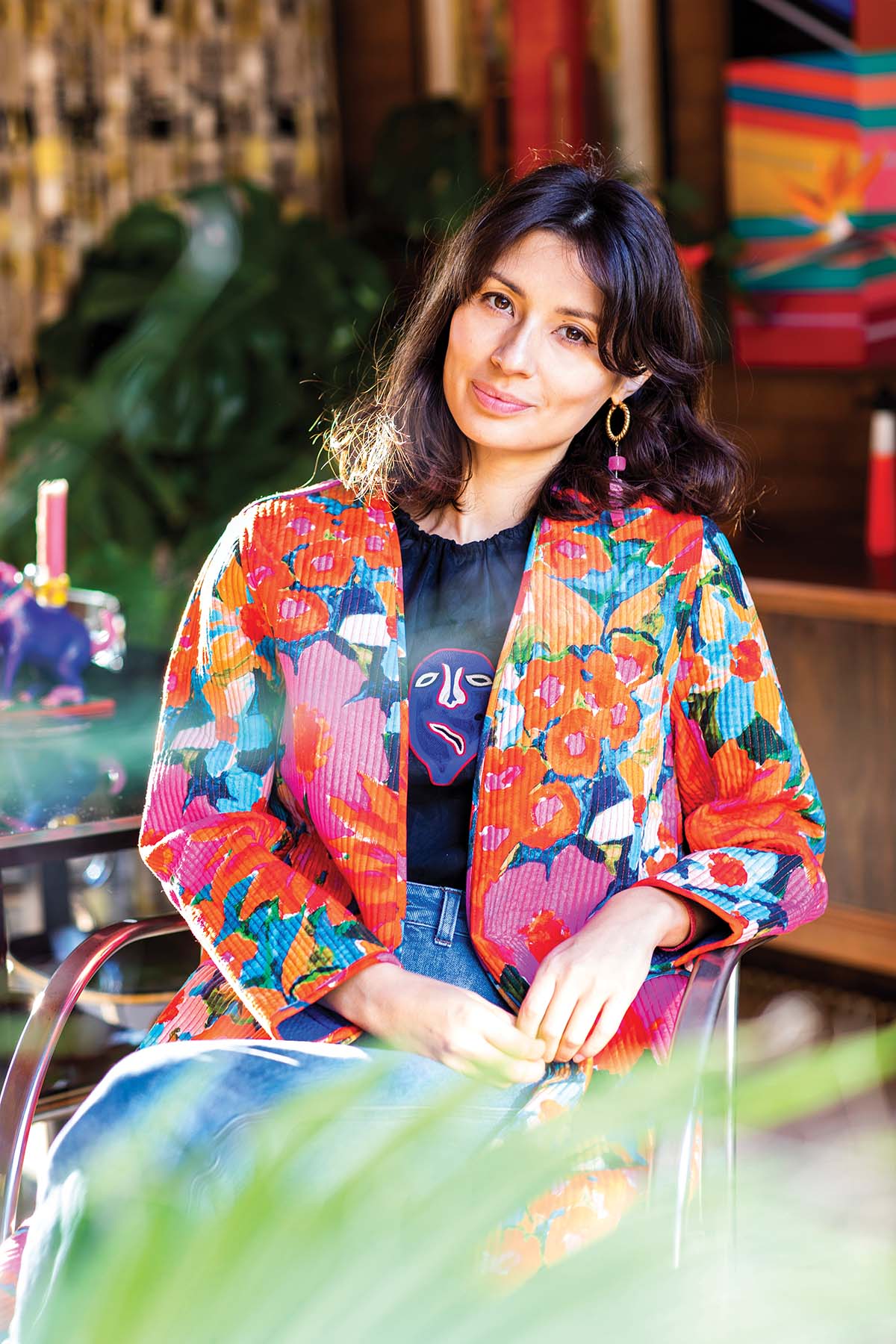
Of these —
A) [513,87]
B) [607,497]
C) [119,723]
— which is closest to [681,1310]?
[607,497]

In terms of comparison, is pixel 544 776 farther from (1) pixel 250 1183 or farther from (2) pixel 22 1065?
(1) pixel 250 1183

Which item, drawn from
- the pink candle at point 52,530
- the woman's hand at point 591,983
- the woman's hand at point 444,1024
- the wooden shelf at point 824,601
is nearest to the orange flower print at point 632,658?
the woman's hand at point 591,983

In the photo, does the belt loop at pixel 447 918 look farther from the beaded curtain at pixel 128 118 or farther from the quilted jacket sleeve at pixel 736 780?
the beaded curtain at pixel 128 118

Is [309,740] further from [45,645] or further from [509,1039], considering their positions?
[45,645]

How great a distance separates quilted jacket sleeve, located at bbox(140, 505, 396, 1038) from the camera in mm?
1242

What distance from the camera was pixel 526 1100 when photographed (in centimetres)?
121

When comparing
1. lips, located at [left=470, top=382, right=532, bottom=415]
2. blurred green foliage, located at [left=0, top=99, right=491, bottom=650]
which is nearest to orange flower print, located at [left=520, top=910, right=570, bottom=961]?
lips, located at [left=470, top=382, right=532, bottom=415]

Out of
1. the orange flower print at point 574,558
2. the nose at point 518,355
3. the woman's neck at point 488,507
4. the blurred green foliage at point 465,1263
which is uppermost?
the nose at point 518,355

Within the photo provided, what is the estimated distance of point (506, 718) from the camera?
133 centimetres

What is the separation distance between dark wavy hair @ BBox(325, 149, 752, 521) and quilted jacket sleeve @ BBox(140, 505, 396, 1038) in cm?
20

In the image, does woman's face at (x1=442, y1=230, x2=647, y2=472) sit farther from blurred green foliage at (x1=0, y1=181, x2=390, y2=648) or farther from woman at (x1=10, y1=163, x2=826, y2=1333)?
blurred green foliage at (x1=0, y1=181, x2=390, y2=648)

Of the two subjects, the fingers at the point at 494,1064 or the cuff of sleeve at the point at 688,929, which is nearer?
the fingers at the point at 494,1064

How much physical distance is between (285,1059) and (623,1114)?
0.79 meters

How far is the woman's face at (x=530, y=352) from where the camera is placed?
1.36m
